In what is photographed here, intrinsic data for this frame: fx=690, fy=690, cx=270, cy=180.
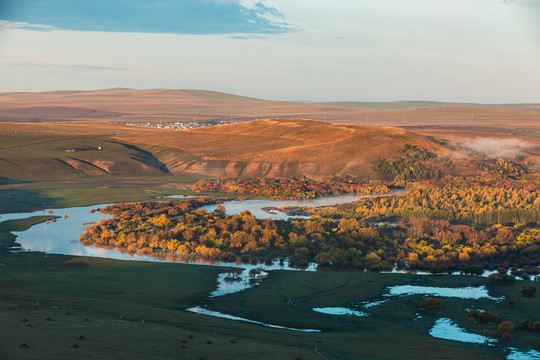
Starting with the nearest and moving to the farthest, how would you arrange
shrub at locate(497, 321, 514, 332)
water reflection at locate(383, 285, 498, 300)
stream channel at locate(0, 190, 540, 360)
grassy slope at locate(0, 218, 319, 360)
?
grassy slope at locate(0, 218, 319, 360)
shrub at locate(497, 321, 514, 332)
stream channel at locate(0, 190, 540, 360)
water reflection at locate(383, 285, 498, 300)

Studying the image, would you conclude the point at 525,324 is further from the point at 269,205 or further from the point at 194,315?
the point at 269,205

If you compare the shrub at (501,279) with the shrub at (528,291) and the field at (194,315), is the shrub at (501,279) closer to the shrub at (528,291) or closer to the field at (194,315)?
the field at (194,315)

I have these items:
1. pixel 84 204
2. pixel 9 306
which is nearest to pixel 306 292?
pixel 9 306

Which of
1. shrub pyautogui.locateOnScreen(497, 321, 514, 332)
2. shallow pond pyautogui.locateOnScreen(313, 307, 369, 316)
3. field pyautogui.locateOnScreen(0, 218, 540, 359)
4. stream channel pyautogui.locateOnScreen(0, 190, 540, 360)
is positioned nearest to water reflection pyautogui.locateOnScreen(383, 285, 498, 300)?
stream channel pyautogui.locateOnScreen(0, 190, 540, 360)

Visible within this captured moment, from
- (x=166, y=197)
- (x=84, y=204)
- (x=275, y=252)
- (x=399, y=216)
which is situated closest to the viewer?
(x=275, y=252)

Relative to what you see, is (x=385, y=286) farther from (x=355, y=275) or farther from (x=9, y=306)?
(x=9, y=306)

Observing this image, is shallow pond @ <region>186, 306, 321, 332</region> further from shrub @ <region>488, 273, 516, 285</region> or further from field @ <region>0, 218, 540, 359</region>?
shrub @ <region>488, 273, 516, 285</region>
